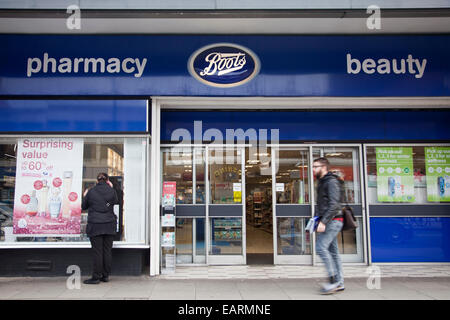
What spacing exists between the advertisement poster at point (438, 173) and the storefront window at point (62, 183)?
5500 millimetres

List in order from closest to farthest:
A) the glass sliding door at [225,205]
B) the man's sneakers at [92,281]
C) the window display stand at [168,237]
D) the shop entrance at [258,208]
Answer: the man's sneakers at [92,281]
the window display stand at [168,237]
the glass sliding door at [225,205]
the shop entrance at [258,208]

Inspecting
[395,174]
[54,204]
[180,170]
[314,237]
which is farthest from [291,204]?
[54,204]

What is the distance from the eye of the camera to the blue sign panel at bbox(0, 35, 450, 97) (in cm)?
621

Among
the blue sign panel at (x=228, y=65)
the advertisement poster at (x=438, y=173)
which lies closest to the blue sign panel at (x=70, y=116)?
the blue sign panel at (x=228, y=65)

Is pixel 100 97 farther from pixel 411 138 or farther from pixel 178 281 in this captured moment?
pixel 411 138

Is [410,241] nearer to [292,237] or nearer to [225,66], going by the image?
[292,237]

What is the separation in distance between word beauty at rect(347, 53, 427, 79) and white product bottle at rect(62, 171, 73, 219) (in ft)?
17.2

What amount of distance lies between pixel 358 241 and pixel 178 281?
3.62 metres

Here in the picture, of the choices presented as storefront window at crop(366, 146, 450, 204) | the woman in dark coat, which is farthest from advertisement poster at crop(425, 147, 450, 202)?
the woman in dark coat

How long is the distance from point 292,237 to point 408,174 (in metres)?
2.61

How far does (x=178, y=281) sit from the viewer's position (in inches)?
226

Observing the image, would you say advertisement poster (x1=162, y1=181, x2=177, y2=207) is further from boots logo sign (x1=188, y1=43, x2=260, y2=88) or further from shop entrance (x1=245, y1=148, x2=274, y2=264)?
boots logo sign (x1=188, y1=43, x2=260, y2=88)

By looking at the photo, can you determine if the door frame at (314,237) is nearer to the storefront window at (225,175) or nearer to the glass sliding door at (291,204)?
the glass sliding door at (291,204)

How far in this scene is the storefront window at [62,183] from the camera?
6.13 meters
